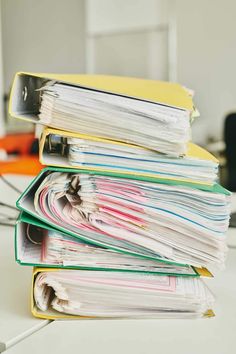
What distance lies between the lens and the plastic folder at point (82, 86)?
2.12 ft

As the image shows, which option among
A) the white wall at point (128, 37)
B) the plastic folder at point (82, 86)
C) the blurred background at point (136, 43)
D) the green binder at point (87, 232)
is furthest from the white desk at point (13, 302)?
the white wall at point (128, 37)

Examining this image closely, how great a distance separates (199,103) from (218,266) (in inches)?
148

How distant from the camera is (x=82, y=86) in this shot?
65cm

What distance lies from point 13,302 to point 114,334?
187 millimetres

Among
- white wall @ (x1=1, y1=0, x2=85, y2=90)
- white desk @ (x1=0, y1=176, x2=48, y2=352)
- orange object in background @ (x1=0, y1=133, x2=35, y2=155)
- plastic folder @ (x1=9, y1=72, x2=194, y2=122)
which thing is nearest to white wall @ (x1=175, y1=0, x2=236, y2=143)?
white wall @ (x1=1, y1=0, x2=85, y2=90)

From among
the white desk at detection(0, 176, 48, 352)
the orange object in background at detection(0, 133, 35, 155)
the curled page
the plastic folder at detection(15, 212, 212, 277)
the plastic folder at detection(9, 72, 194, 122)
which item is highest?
the plastic folder at detection(9, 72, 194, 122)

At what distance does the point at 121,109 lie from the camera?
64cm

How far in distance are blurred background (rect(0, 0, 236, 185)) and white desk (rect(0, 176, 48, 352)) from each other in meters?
2.96

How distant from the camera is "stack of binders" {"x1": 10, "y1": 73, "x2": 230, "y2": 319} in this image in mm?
644

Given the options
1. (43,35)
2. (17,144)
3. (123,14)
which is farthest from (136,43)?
(17,144)

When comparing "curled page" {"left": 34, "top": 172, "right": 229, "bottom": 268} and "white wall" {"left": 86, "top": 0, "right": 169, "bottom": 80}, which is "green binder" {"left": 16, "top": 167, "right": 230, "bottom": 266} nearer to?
"curled page" {"left": 34, "top": 172, "right": 229, "bottom": 268}

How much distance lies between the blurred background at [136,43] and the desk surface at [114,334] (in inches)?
124

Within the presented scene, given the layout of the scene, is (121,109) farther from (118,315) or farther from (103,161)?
(118,315)

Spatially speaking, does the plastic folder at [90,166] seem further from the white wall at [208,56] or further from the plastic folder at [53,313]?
the white wall at [208,56]
